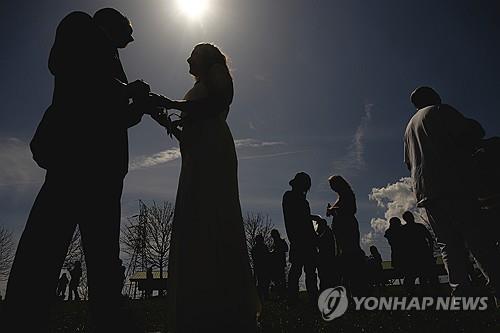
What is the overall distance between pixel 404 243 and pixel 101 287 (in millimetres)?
7742

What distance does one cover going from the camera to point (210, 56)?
3.20 meters

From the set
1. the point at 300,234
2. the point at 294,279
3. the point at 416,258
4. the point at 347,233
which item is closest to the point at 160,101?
the point at 300,234

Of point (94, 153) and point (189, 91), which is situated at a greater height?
point (189, 91)

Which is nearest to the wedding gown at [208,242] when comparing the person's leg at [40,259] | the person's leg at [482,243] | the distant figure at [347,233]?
the person's leg at [40,259]

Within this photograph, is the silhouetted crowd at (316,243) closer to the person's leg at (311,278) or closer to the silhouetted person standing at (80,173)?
the person's leg at (311,278)

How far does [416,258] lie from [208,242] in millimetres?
6949

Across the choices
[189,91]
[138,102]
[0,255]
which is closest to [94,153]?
[138,102]

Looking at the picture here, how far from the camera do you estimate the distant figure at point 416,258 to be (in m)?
7.86

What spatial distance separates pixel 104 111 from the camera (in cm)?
246

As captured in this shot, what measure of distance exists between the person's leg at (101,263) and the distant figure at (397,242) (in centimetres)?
745

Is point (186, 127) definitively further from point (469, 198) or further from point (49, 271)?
point (469, 198)

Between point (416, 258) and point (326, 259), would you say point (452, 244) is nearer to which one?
point (326, 259)

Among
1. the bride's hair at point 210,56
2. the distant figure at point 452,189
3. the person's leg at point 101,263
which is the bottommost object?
the person's leg at point 101,263

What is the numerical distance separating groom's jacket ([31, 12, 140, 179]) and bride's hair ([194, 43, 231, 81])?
33.7 inches
